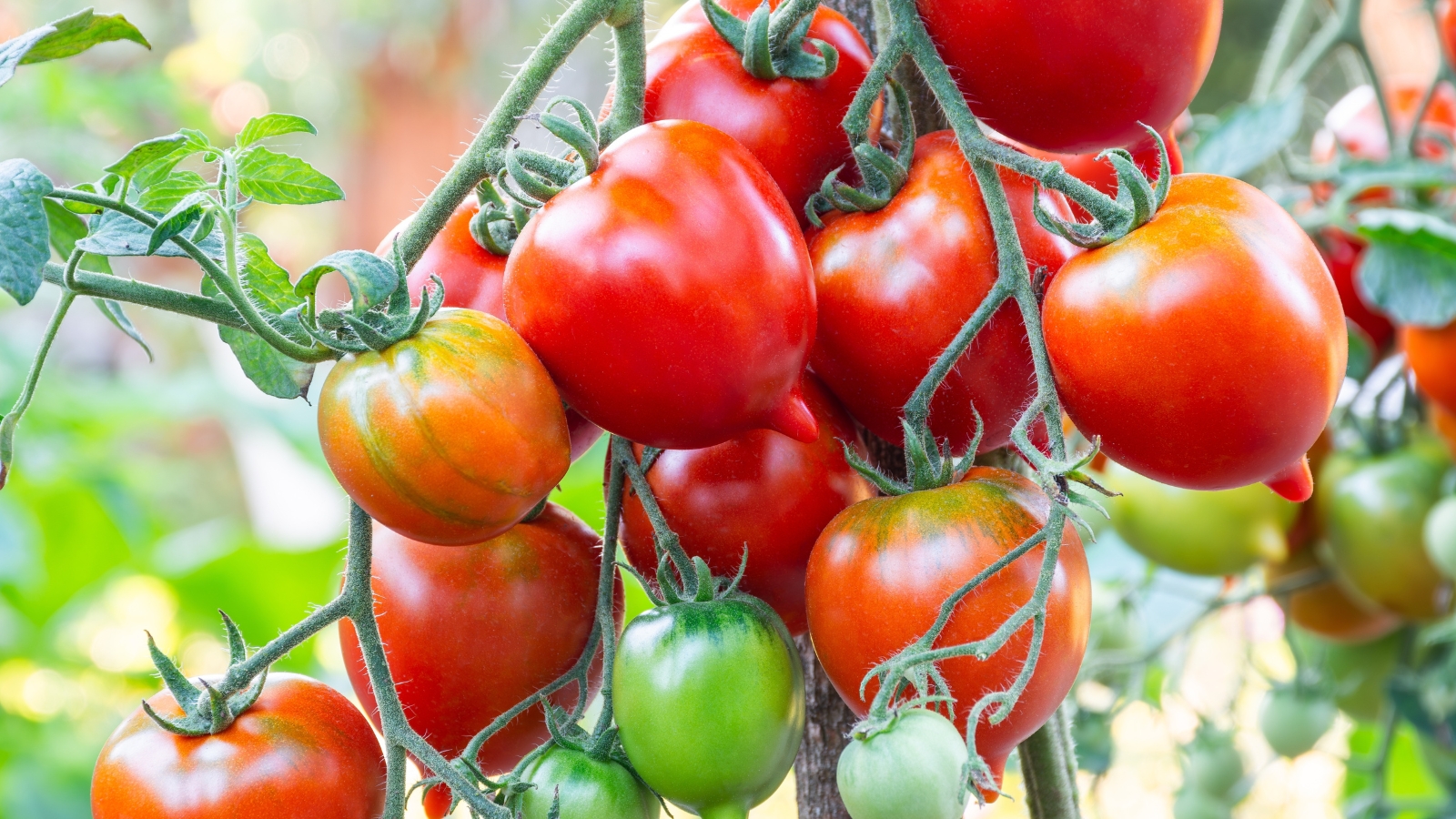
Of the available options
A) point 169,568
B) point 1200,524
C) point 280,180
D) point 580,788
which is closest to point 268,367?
point 280,180

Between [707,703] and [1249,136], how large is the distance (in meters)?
0.58

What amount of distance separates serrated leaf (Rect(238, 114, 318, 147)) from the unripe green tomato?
689 millimetres

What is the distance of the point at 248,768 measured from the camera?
40cm

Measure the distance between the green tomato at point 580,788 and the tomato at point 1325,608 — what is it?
2.03 ft

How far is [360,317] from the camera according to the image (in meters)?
0.36

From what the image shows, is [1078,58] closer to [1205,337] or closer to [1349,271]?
[1205,337]

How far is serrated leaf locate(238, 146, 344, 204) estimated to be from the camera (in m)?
0.40

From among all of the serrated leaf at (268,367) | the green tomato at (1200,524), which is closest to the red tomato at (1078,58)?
the serrated leaf at (268,367)

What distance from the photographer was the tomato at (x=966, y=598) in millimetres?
380

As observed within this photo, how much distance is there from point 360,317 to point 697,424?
0.11 meters

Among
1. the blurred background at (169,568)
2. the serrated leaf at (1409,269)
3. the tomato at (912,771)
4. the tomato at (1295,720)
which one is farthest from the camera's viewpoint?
the blurred background at (169,568)

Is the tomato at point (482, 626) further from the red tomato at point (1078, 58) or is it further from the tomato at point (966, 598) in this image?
the red tomato at point (1078, 58)

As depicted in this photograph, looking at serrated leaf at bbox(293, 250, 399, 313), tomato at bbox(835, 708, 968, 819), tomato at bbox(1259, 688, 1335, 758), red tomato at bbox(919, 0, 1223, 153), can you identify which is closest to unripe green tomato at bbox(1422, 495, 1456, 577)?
tomato at bbox(1259, 688, 1335, 758)

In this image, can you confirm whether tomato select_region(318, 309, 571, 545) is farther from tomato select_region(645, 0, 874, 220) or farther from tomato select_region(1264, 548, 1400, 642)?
tomato select_region(1264, 548, 1400, 642)
